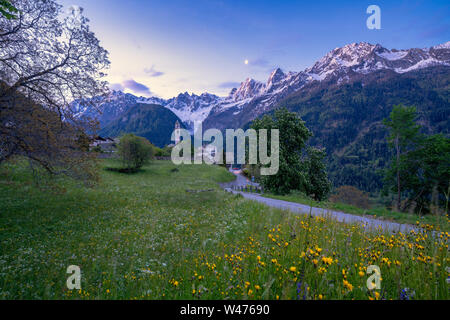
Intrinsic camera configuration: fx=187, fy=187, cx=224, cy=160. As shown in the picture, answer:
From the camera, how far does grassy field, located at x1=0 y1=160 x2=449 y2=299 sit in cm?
347

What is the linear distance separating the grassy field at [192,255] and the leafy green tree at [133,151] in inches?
1163

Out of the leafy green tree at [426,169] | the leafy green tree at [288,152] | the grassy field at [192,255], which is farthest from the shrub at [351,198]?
the grassy field at [192,255]

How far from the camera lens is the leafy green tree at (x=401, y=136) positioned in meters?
30.4

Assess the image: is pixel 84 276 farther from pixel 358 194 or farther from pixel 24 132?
pixel 358 194

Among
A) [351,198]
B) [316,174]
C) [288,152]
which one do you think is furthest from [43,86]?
[351,198]

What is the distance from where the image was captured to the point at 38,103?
10844mm

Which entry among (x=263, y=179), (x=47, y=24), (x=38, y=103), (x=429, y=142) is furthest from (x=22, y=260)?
(x=429, y=142)

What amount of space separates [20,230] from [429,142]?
4717 centimetres

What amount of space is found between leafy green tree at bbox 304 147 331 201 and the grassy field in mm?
21653

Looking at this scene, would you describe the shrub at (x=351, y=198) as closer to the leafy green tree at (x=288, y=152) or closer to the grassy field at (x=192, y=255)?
the leafy green tree at (x=288, y=152)

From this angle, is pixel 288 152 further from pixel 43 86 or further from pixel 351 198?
pixel 351 198

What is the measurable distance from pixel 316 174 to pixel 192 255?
1211 inches

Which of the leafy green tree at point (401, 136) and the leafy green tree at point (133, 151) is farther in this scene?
the leafy green tree at point (133, 151)

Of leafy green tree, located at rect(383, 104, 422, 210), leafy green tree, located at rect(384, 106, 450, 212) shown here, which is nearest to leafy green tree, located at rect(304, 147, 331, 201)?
leafy green tree, located at rect(384, 106, 450, 212)
